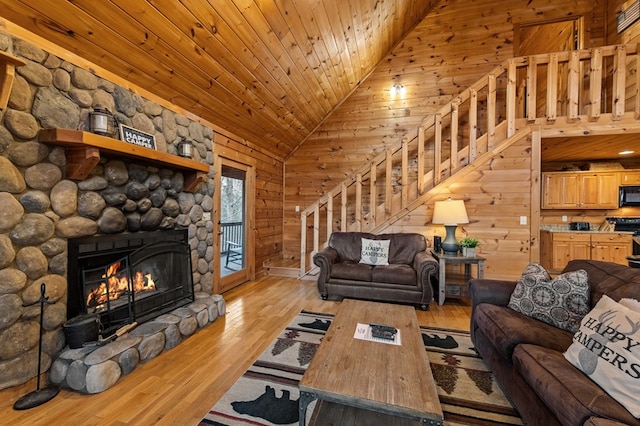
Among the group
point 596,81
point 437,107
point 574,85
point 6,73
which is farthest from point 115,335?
point 596,81

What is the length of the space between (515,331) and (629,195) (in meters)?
5.45

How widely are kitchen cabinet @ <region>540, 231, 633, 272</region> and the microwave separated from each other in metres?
0.60

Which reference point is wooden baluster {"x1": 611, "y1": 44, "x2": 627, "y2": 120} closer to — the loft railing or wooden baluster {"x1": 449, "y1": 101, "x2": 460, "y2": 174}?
the loft railing

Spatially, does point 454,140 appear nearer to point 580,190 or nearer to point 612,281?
point 612,281

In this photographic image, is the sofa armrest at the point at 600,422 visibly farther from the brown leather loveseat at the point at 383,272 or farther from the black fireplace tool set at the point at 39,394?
the black fireplace tool set at the point at 39,394

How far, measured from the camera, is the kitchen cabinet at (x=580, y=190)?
4926mm

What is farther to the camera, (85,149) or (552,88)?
(552,88)

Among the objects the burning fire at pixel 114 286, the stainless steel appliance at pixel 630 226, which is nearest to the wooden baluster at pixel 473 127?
the stainless steel appliance at pixel 630 226

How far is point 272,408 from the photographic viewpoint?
1.65 metres

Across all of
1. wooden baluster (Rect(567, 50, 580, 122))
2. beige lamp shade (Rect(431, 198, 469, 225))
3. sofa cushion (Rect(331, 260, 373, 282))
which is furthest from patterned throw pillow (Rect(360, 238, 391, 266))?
wooden baluster (Rect(567, 50, 580, 122))

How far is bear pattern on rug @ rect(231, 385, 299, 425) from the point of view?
1.58 metres

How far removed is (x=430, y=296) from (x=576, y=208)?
4.13 metres

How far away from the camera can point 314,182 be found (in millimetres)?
5848

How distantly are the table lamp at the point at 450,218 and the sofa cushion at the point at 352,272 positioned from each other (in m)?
1.13
